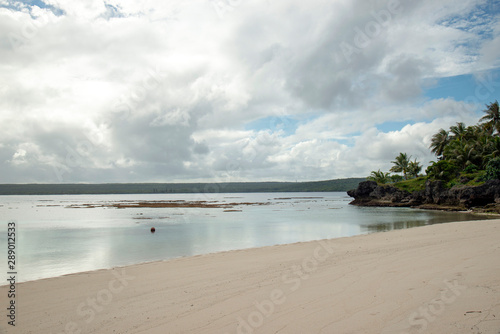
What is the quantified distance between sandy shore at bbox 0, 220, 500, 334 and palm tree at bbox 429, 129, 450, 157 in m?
68.0

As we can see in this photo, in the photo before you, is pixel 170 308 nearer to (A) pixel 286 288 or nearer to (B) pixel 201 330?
(B) pixel 201 330

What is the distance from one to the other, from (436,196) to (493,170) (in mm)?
12926

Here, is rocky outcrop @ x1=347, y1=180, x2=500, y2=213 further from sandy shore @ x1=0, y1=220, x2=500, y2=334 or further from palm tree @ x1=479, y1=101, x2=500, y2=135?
sandy shore @ x1=0, y1=220, x2=500, y2=334

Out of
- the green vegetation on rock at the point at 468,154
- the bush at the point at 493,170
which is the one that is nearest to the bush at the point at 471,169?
the green vegetation on rock at the point at 468,154

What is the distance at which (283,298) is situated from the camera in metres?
6.86

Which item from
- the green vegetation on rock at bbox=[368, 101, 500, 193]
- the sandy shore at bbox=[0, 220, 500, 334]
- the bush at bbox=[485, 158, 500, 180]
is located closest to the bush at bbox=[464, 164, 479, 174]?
the green vegetation on rock at bbox=[368, 101, 500, 193]

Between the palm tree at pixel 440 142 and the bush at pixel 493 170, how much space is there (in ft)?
81.8

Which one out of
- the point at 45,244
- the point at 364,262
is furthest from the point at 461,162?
the point at 45,244

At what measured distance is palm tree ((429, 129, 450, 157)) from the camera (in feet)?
228

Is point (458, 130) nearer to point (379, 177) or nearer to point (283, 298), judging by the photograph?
point (379, 177)

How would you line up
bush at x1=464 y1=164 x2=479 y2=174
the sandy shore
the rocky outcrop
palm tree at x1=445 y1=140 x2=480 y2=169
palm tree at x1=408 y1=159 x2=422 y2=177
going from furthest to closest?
palm tree at x1=408 y1=159 x2=422 y2=177 → palm tree at x1=445 y1=140 x2=480 y2=169 → bush at x1=464 y1=164 x2=479 y2=174 → the rocky outcrop → the sandy shore

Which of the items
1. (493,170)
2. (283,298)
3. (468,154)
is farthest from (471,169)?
(283,298)

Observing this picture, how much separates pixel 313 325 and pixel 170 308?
2.94 meters

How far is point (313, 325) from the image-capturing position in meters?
5.36
